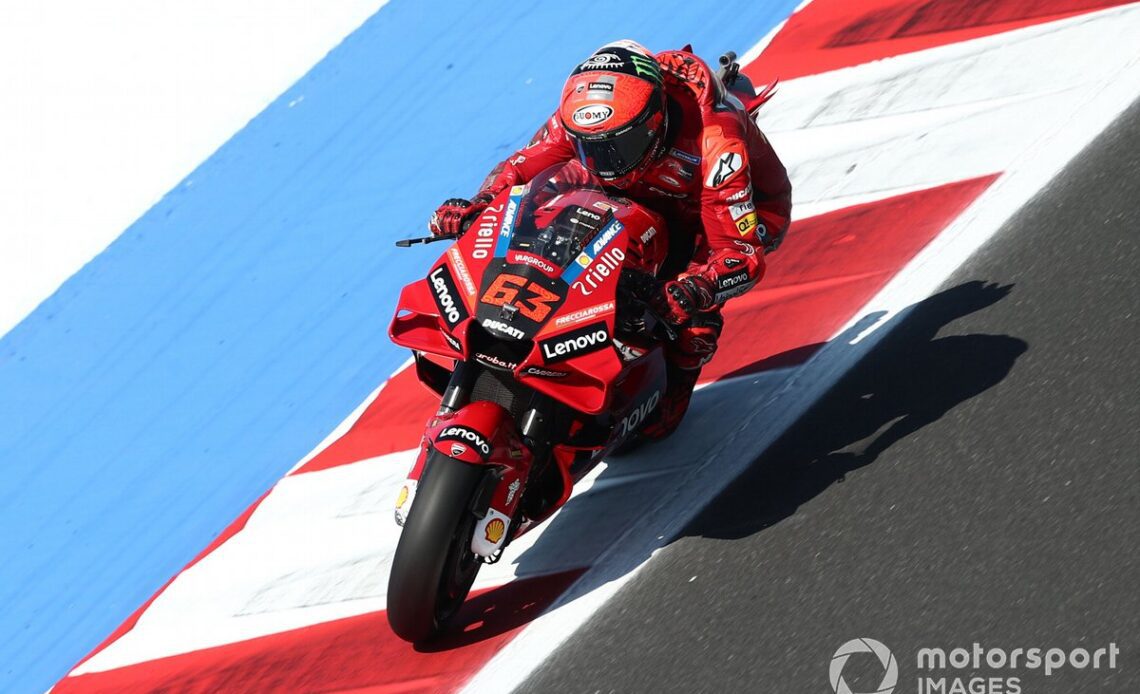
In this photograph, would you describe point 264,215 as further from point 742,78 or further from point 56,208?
point 742,78

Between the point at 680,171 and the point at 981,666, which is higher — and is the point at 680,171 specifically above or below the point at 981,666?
above

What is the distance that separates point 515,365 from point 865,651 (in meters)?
1.52

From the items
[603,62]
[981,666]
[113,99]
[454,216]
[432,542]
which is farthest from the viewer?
[113,99]

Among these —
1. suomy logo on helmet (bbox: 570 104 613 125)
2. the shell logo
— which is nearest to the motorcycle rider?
suomy logo on helmet (bbox: 570 104 613 125)

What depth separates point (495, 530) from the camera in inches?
197

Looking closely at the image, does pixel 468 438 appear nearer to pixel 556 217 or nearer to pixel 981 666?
pixel 556 217

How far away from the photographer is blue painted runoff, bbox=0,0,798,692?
7.77 m

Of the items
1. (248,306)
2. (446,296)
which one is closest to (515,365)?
(446,296)

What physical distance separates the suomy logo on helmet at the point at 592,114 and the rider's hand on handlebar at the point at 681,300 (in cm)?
66

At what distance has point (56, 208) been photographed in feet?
34.9

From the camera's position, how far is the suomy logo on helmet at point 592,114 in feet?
17.3

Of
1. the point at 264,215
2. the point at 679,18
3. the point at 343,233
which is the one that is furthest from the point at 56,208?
the point at 679,18

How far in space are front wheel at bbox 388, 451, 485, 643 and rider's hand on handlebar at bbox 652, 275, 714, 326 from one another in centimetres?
88

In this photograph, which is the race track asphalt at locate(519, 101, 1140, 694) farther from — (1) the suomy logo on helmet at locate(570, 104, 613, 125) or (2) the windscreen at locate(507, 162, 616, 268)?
(1) the suomy logo on helmet at locate(570, 104, 613, 125)
